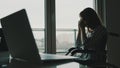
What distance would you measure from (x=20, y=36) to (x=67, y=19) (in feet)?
8.15

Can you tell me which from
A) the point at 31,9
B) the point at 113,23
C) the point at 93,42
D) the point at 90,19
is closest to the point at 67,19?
the point at 31,9

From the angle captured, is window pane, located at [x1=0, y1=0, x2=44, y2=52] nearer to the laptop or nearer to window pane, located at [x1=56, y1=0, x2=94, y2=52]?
window pane, located at [x1=56, y1=0, x2=94, y2=52]

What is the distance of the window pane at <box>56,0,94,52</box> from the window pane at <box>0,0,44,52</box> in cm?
26

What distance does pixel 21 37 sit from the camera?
111 centimetres

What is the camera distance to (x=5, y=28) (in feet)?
4.25

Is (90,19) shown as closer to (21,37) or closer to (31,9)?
(31,9)

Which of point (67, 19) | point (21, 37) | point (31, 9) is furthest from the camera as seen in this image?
point (67, 19)

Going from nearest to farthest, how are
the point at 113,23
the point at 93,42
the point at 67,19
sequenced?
the point at 93,42
the point at 67,19
the point at 113,23

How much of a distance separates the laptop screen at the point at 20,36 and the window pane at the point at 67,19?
2288mm

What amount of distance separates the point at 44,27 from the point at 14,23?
2.40 metres

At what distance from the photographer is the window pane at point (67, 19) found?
3574mm

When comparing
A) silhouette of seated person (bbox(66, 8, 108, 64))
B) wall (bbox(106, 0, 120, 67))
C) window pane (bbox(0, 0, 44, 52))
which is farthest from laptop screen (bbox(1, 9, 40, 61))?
wall (bbox(106, 0, 120, 67))

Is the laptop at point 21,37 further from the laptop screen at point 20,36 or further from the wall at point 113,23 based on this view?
the wall at point 113,23

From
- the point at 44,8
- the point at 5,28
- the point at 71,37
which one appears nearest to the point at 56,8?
the point at 44,8
